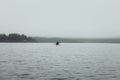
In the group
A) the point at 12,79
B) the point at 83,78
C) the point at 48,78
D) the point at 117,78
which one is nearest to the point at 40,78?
the point at 48,78

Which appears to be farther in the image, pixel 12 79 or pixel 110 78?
pixel 110 78

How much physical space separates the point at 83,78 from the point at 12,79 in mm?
10567

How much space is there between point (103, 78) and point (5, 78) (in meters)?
14.8

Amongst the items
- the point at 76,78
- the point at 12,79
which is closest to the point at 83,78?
the point at 76,78

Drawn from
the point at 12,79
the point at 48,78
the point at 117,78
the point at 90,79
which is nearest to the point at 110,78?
the point at 117,78

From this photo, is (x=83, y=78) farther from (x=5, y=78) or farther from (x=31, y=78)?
(x=5, y=78)

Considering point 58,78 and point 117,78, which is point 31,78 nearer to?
point 58,78

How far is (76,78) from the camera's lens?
32969mm

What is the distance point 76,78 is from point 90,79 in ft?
6.92

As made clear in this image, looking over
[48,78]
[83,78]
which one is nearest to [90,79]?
[83,78]

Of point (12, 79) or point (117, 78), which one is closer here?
point (12, 79)

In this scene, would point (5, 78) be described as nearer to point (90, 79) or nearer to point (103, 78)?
point (90, 79)

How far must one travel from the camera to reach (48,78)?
32.8 metres

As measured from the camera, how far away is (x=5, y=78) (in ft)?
105
